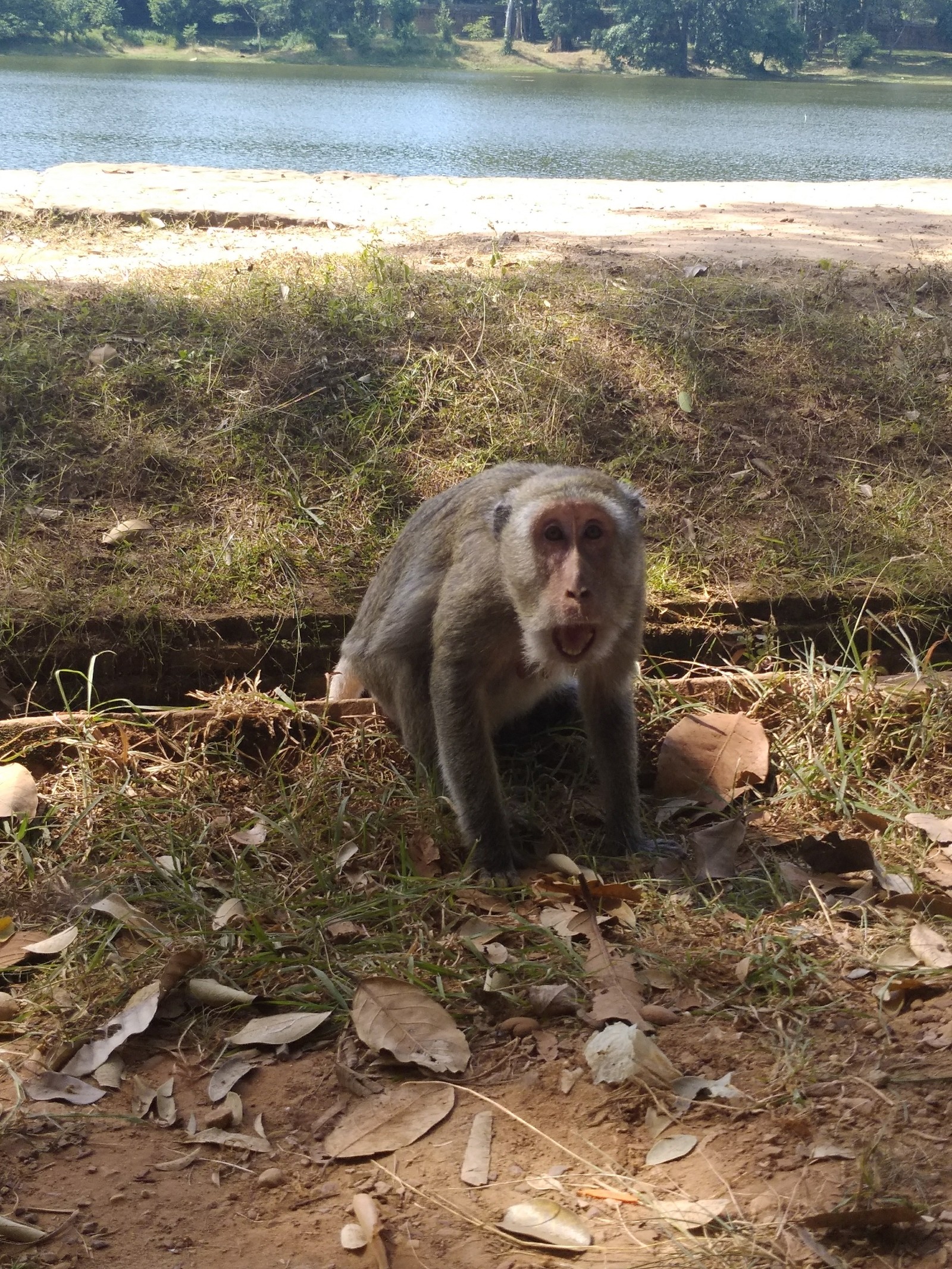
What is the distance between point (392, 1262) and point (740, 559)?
13.4 ft

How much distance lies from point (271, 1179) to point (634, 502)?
2.50m

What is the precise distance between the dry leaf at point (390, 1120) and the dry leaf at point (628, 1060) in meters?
0.37

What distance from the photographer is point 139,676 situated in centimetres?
516

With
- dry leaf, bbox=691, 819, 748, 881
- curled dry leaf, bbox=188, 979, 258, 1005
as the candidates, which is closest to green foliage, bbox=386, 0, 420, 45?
dry leaf, bbox=691, 819, 748, 881

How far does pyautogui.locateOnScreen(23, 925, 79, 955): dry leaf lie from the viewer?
3397 mm

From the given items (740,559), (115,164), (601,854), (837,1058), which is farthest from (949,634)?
(115,164)

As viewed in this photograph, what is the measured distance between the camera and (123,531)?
545 cm

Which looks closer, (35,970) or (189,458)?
(35,970)

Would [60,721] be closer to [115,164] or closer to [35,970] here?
[35,970]

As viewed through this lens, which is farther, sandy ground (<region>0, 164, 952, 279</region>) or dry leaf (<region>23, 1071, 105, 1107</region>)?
sandy ground (<region>0, 164, 952, 279</region>)

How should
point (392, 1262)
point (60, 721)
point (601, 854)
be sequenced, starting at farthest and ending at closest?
point (60, 721)
point (601, 854)
point (392, 1262)

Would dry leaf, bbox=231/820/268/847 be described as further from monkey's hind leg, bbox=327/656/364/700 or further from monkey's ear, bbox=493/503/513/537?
monkey's ear, bbox=493/503/513/537

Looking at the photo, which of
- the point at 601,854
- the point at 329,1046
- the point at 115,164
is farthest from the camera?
the point at 115,164

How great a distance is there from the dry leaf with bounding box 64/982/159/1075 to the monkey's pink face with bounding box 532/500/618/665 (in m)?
1.65
